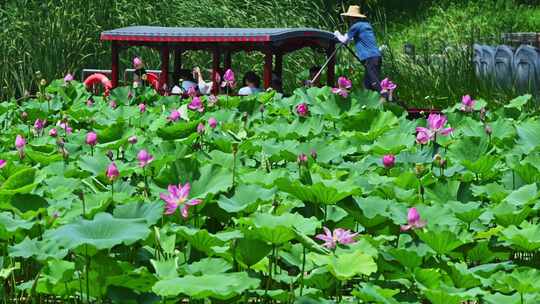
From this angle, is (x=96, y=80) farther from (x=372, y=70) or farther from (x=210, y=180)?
(x=210, y=180)

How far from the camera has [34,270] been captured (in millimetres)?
3115

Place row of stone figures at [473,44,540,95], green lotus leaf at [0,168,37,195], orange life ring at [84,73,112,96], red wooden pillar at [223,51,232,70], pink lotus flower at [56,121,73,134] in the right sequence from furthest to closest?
1. red wooden pillar at [223,51,232,70]
2. orange life ring at [84,73,112,96]
3. row of stone figures at [473,44,540,95]
4. pink lotus flower at [56,121,73,134]
5. green lotus leaf at [0,168,37,195]

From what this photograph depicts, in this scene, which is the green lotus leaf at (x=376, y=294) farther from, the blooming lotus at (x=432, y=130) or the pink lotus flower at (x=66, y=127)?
the pink lotus flower at (x=66, y=127)

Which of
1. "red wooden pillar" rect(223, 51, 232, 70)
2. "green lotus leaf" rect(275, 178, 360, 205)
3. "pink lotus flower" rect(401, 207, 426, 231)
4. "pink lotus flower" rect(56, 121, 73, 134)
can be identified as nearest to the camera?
"pink lotus flower" rect(401, 207, 426, 231)

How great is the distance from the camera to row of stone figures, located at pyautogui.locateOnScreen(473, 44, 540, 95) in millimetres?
10219

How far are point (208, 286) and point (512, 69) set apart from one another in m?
8.73

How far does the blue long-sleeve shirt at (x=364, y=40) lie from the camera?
1120cm

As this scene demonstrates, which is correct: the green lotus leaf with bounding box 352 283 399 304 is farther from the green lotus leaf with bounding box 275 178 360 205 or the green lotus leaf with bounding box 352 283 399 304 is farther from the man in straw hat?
the man in straw hat

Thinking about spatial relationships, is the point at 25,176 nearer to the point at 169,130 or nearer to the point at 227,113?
the point at 169,130

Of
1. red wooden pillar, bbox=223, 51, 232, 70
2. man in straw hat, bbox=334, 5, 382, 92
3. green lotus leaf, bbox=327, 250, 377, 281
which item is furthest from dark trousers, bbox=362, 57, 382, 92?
green lotus leaf, bbox=327, 250, 377, 281

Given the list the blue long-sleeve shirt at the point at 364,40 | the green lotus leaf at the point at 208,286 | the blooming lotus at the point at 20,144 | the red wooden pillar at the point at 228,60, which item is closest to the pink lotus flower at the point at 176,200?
the green lotus leaf at the point at 208,286

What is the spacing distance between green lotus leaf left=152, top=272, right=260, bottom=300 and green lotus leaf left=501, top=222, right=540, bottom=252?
0.66 meters

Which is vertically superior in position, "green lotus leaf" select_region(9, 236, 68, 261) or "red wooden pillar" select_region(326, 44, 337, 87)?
"green lotus leaf" select_region(9, 236, 68, 261)

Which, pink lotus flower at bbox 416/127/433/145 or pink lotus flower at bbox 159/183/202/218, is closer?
pink lotus flower at bbox 159/183/202/218
